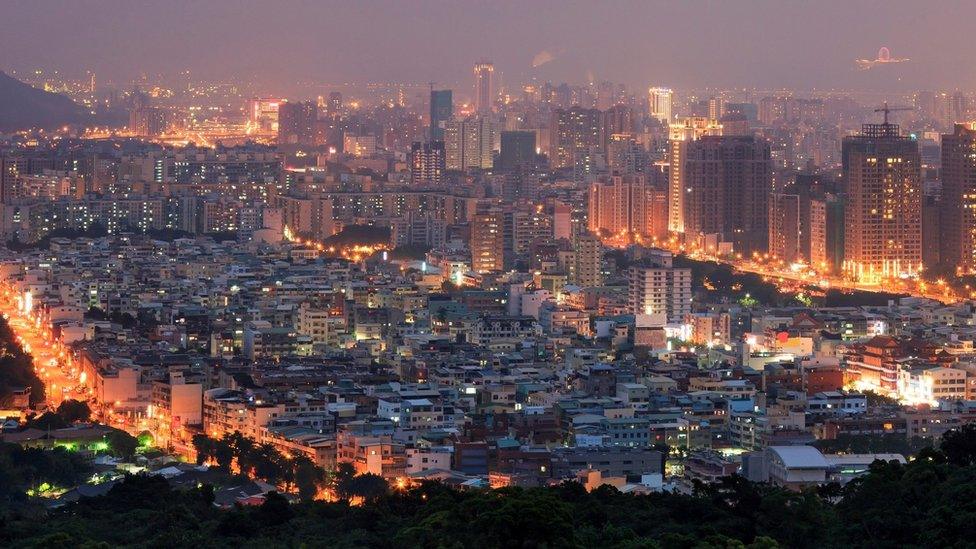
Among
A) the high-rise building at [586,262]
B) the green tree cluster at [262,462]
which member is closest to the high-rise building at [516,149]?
the high-rise building at [586,262]

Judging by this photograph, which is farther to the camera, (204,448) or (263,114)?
(263,114)

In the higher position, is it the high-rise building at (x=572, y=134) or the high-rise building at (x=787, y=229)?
the high-rise building at (x=572, y=134)

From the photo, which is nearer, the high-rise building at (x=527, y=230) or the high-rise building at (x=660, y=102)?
Answer: the high-rise building at (x=527, y=230)

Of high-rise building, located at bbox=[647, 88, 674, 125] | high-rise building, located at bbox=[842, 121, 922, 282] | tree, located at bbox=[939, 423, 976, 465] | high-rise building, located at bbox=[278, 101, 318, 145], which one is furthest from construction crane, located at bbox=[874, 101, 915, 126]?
high-rise building, located at bbox=[278, 101, 318, 145]

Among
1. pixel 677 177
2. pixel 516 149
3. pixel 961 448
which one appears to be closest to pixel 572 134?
pixel 516 149

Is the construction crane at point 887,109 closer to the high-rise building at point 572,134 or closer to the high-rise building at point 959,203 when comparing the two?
the high-rise building at point 959,203

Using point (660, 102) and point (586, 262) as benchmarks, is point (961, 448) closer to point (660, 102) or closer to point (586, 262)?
point (586, 262)

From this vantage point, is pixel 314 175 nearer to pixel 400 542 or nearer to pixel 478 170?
pixel 478 170
